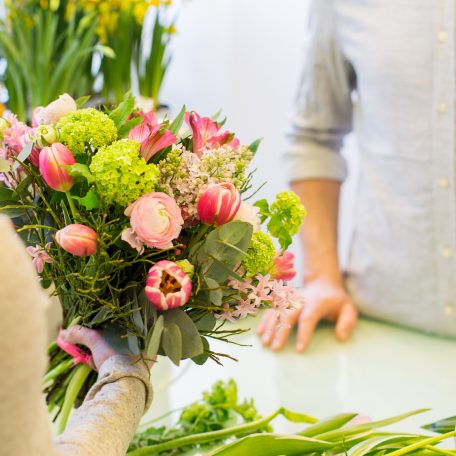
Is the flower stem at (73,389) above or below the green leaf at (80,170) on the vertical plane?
below

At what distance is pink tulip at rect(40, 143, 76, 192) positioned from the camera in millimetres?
448

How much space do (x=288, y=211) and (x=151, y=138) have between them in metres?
0.13

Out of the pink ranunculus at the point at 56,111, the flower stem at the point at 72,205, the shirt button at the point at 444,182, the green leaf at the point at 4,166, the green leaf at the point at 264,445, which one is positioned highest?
the pink ranunculus at the point at 56,111

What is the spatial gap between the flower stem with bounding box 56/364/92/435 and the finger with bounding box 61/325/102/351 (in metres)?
0.06

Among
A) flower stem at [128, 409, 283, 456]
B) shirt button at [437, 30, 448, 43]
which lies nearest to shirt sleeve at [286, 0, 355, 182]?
shirt button at [437, 30, 448, 43]

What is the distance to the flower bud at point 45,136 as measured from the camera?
475 mm

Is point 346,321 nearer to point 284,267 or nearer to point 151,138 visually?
point 284,267

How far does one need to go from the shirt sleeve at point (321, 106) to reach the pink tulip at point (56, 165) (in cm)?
83

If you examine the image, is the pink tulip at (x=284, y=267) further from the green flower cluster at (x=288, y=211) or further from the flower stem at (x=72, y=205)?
the flower stem at (x=72, y=205)

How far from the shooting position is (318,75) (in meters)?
1.20

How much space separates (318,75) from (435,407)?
2.07 feet

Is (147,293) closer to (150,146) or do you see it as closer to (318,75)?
(150,146)

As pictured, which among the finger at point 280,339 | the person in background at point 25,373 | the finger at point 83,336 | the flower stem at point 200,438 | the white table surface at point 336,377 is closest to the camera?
the person in background at point 25,373

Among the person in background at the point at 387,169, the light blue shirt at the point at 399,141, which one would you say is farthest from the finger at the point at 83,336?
the light blue shirt at the point at 399,141
